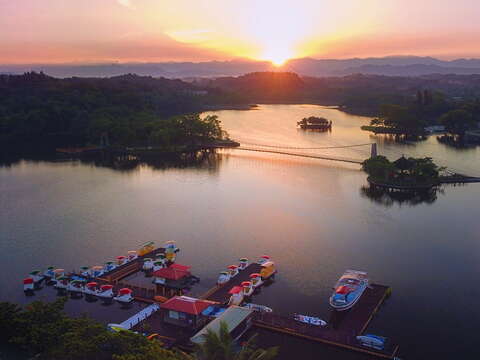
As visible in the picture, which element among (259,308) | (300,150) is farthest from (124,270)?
(300,150)

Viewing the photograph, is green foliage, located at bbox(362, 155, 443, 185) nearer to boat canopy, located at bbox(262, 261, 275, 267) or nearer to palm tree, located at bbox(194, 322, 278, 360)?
boat canopy, located at bbox(262, 261, 275, 267)

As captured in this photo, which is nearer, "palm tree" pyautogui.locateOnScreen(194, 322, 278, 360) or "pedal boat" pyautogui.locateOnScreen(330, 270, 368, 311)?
"palm tree" pyautogui.locateOnScreen(194, 322, 278, 360)

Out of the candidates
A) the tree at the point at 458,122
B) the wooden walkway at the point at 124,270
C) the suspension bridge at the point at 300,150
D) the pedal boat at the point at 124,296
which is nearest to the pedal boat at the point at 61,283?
the wooden walkway at the point at 124,270

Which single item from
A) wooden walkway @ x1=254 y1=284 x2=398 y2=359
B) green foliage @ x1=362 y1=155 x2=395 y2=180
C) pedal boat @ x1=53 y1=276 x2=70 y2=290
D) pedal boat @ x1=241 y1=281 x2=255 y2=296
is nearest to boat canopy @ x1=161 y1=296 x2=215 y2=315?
wooden walkway @ x1=254 y1=284 x2=398 y2=359

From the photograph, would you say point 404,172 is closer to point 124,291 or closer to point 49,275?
point 124,291

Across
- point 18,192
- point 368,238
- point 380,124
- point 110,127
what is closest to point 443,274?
point 368,238
